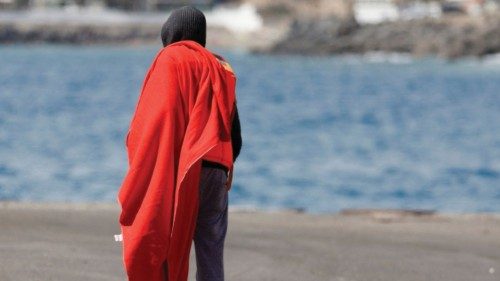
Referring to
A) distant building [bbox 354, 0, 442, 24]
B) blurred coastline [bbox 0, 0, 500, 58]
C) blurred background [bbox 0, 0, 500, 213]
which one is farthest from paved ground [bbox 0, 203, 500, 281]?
distant building [bbox 354, 0, 442, 24]

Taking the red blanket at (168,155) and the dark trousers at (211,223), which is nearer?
the red blanket at (168,155)

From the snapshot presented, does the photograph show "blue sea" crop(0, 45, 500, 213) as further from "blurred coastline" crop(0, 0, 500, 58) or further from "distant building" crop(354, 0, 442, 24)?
"distant building" crop(354, 0, 442, 24)

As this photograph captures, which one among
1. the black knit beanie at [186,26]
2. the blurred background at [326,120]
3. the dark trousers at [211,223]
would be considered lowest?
the blurred background at [326,120]

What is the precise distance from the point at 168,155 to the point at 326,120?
36843 millimetres

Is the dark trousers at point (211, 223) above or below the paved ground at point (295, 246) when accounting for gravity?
above

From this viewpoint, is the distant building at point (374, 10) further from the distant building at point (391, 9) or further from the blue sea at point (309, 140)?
the blue sea at point (309, 140)

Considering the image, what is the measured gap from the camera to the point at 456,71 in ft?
274

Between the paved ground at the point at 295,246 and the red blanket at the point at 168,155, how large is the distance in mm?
1868

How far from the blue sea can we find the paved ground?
3.28 metres

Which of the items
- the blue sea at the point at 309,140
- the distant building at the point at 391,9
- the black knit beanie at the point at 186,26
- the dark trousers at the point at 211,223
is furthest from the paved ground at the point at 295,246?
the distant building at the point at 391,9

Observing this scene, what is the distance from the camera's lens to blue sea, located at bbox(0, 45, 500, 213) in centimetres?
2120

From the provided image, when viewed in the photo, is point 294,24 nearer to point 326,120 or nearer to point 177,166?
point 326,120

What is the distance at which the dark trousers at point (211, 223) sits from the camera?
5.63m

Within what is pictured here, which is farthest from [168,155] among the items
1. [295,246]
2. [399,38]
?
[399,38]
